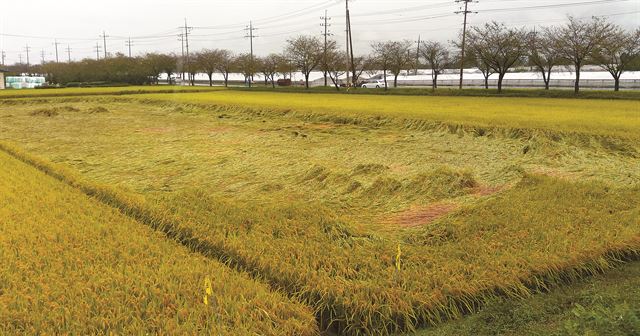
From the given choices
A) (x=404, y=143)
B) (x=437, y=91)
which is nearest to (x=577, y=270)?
(x=404, y=143)

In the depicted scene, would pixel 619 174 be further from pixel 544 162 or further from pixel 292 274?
pixel 292 274

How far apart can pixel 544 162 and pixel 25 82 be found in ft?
251

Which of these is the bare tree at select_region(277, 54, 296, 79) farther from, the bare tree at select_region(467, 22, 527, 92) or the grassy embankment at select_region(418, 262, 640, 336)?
the grassy embankment at select_region(418, 262, 640, 336)

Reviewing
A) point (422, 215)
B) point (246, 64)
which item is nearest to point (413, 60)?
point (246, 64)

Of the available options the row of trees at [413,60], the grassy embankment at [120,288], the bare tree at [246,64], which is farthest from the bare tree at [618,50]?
the bare tree at [246,64]

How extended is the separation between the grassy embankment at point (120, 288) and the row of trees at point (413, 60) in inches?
1309

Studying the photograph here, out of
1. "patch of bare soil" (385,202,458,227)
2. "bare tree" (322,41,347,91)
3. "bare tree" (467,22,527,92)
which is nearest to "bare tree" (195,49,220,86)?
"bare tree" (322,41,347,91)

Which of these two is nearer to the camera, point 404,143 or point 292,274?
point 292,274

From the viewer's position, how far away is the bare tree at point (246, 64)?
208ft

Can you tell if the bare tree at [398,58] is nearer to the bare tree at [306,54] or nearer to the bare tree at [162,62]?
the bare tree at [306,54]

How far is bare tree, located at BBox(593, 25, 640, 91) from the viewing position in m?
31.3

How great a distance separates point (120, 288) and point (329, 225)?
98.0 inches

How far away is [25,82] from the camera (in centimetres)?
6838

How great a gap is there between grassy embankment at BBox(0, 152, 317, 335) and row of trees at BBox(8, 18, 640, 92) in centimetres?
3325
